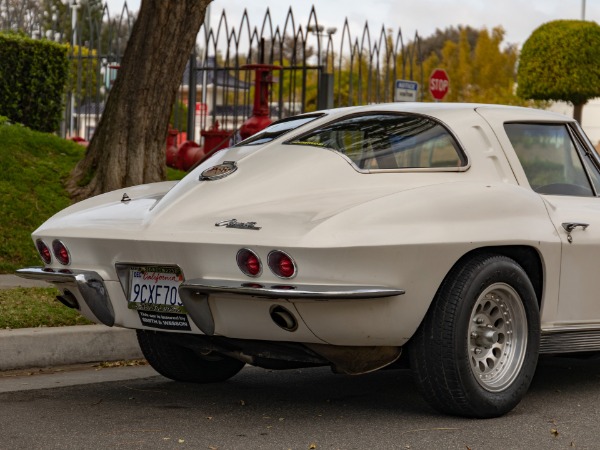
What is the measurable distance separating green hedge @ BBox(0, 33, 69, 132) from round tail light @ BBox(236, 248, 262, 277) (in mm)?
10427

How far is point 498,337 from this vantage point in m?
5.55

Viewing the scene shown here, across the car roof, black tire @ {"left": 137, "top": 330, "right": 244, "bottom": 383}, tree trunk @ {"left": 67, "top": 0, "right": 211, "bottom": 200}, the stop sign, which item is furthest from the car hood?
the stop sign

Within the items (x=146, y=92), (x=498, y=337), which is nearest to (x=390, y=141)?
(x=498, y=337)

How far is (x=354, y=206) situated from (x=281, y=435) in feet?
3.41

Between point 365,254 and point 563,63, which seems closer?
point 365,254

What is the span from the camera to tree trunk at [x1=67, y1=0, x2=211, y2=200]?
11.0 m

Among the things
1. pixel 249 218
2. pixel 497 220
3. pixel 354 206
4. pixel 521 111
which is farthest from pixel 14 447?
pixel 521 111

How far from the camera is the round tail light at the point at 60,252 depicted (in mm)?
5777

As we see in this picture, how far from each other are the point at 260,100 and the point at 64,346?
7.72 metres

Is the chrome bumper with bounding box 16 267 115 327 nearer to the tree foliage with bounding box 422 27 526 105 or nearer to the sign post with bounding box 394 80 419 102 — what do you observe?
the sign post with bounding box 394 80 419 102

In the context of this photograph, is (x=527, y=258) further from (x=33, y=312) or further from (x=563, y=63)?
(x=563, y=63)

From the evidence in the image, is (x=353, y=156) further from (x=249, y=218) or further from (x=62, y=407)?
(x=62, y=407)

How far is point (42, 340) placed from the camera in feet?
22.7

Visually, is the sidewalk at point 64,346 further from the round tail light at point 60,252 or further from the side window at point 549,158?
the side window at point 549,158
